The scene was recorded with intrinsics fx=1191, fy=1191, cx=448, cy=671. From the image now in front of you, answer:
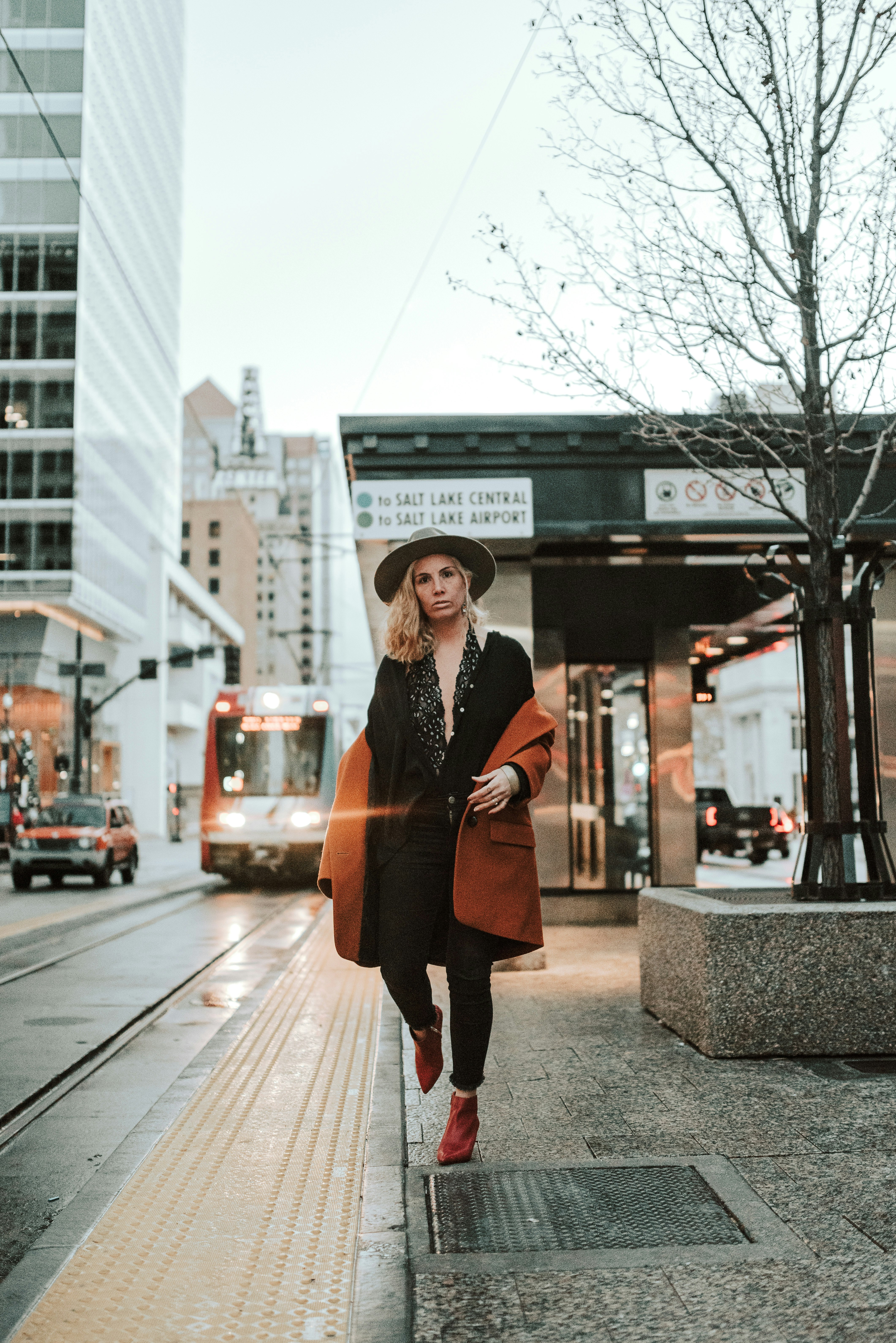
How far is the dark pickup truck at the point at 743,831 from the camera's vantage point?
2361 centimetres

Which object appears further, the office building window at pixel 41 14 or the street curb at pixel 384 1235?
the office building window at pixel 41 14

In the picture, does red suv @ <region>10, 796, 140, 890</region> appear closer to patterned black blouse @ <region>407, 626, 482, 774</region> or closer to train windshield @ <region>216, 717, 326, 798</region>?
train windshield @ <region>216, 717, 326, 798</region>

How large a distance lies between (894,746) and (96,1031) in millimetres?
6473

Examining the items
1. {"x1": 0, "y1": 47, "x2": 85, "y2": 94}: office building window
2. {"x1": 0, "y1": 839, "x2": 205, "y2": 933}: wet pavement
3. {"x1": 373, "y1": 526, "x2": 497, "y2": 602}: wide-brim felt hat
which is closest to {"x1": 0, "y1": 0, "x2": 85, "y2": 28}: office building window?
{"x1": 0, "y1": 47, "x2": 85, "y2": 94}: office building window

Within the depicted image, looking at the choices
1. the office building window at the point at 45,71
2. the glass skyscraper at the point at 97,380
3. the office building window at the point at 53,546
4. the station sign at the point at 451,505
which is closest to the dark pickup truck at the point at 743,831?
the station sign at the point at 451,505

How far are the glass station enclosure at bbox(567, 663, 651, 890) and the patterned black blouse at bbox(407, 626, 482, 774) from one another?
26.8 feet

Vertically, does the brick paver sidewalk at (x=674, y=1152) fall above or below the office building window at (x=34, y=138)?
below

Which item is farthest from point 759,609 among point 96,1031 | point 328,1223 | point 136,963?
point 328,1223

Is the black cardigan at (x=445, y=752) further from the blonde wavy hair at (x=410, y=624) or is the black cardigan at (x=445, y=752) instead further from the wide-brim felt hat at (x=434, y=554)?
the wide-brim felt hat at (x=434, y=554)

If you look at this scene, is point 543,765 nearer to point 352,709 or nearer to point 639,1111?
point 639,1111

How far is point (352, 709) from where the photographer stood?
23.9 meters

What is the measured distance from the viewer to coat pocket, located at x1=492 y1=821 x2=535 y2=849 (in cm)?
357

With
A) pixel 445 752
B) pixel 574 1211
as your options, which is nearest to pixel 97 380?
pixel 445 752

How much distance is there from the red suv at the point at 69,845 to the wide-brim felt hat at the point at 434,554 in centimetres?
1771
